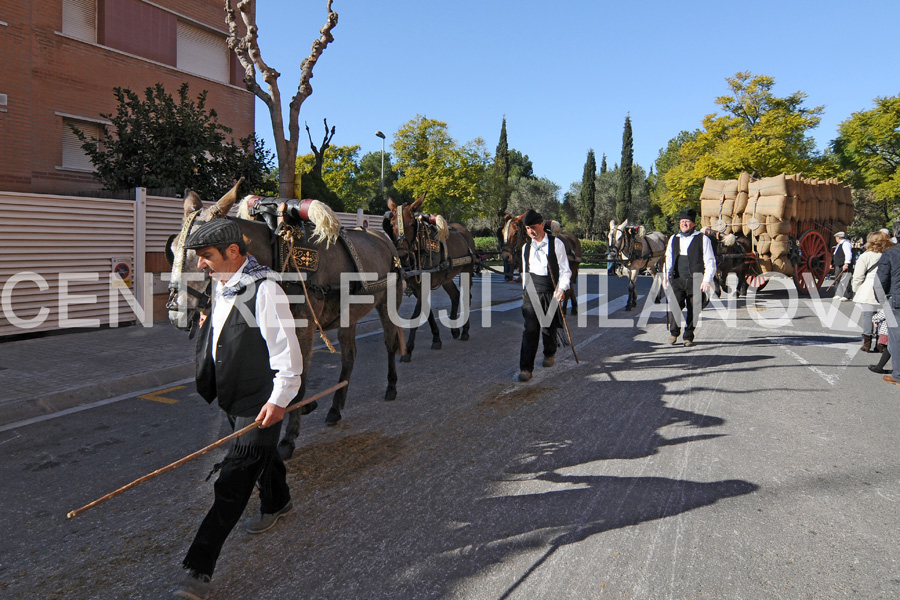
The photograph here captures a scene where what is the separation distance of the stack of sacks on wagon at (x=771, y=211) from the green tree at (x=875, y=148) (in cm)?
2273

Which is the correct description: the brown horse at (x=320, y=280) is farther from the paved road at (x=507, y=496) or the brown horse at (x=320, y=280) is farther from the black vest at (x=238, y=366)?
the black vest at (x=238, y=366)

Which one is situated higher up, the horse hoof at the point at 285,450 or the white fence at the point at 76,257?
the white fence at the point at 76,257

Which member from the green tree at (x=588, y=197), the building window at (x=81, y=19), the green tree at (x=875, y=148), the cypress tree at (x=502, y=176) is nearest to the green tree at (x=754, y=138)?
the green tree at (x=875, y=148)

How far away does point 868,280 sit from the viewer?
8.65m

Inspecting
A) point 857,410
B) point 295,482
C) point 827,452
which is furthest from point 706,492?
point 857,410

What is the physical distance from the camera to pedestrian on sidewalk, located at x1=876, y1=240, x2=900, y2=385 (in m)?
6.93

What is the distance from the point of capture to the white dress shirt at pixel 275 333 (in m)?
2.80

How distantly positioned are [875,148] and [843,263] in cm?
2756

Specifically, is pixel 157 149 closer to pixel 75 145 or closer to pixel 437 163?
pixel 75 145

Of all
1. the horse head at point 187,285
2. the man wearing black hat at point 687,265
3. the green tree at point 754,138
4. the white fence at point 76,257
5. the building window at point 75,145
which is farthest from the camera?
the green tree at point 754,138

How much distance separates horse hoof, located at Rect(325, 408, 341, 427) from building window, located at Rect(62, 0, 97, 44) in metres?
15.9

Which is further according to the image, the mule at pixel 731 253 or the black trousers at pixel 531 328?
the mule at pixel 731 253

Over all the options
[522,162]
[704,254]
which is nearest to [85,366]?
[704,254]

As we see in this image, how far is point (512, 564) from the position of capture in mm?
3076
